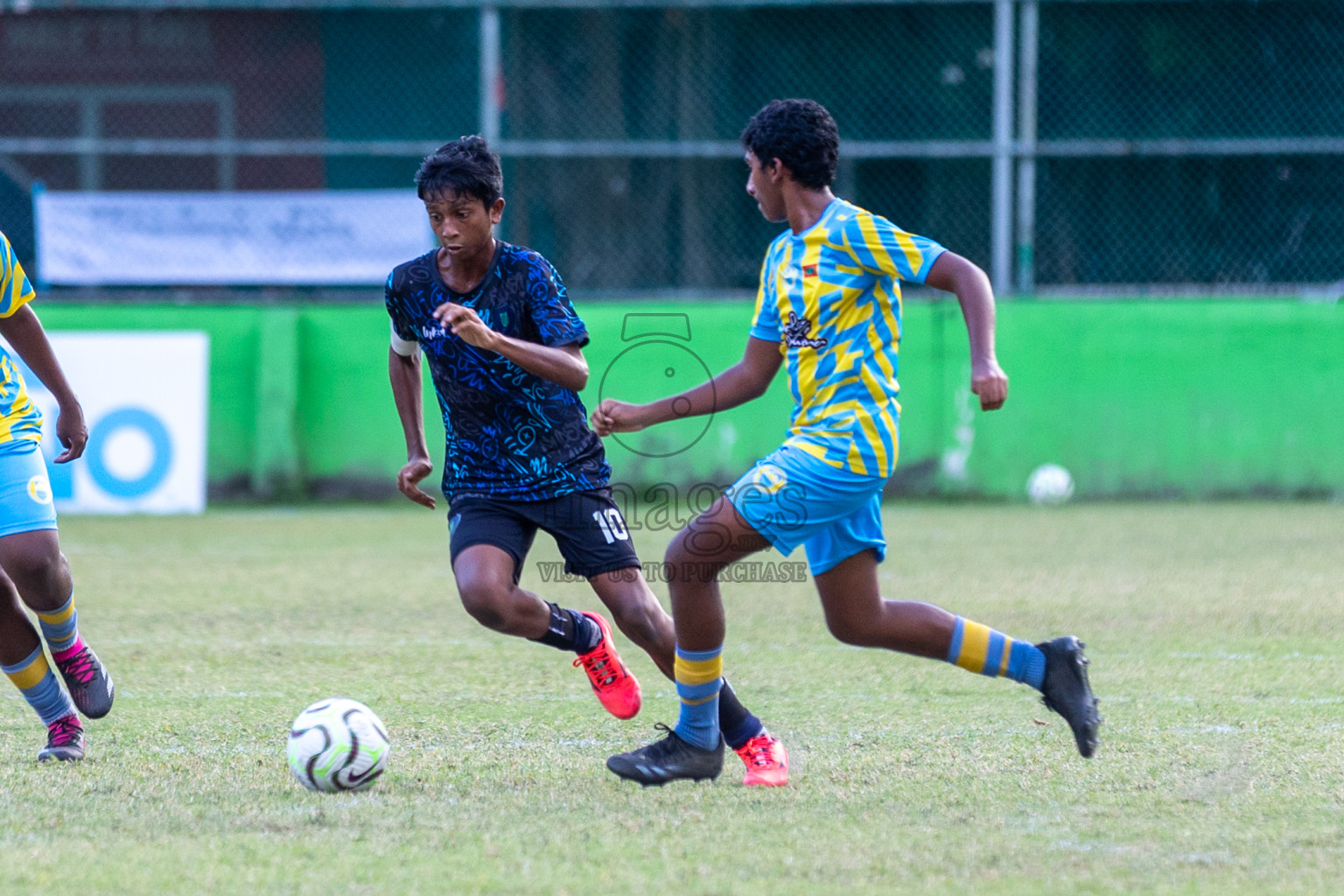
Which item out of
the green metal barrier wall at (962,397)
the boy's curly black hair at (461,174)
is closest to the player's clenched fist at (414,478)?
the boy's curly black hair at (461,174)

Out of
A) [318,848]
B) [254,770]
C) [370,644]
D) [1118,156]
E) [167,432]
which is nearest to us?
[318,848]

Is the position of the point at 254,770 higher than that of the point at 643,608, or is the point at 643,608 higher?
the point at 643,608

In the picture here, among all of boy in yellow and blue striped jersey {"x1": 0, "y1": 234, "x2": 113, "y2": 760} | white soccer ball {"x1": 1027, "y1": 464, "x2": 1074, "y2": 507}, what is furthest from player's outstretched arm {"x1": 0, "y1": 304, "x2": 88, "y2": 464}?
white soccer ball {"x1": 1027, "y1": 464, "x2": 1074, "y2": 507}

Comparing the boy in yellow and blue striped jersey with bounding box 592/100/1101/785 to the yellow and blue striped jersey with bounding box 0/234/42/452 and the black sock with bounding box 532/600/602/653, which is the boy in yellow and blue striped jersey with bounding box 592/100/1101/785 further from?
the yellow and blue striped jersey with bounding box 0/234/42/452

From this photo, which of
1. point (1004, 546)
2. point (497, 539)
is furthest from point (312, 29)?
point (497, 539)

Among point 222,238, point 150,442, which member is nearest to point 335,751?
point 150,442

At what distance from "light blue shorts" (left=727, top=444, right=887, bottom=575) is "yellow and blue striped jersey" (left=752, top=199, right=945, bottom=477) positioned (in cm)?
4

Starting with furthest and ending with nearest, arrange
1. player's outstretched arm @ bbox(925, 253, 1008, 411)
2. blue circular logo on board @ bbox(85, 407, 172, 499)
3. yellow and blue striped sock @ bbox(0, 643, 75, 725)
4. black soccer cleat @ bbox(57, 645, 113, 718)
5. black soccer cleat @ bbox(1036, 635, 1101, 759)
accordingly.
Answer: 1. blue circular logo on board @ bbox(85, 407, 172, 499)
2. black soccer cleat @ bbox(57, 645, 113, 718)
3. yellow and blue striped sock @ bbox(0, 643, 75, 725)
4. black soccer cleat @ bbox(1036, 635, 1101, 759)
5. player's outstretched arm @ bbox(925, 253, 1008, 411)

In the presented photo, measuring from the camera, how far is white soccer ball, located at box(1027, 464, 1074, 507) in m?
12.2

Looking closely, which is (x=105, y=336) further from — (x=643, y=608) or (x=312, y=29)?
(x=643, y=608)

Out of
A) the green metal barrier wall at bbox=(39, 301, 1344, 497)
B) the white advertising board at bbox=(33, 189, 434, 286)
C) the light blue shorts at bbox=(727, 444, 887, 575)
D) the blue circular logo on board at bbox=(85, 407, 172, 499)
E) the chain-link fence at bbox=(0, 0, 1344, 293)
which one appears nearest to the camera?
the light blue shorts at bbox=(727, 444, 887, 575)

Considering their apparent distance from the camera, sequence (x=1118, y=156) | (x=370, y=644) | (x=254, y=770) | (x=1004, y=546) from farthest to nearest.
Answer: (x=1118, y=156) → (x=1004, y=546) → (x=370, y=644) → (x=254, y=770)

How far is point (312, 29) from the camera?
13.7 m

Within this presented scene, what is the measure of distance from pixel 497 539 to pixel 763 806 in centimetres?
110
